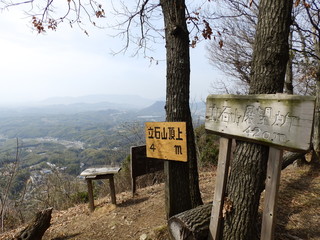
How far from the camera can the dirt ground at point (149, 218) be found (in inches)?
127

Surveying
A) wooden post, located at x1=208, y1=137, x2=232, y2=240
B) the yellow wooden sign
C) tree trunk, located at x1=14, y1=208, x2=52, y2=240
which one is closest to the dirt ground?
tree trunk, located at x1=14, y1=208, x2=52, y2=240

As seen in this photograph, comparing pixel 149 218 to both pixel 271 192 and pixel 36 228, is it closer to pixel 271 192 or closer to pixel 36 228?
pixel 36 228

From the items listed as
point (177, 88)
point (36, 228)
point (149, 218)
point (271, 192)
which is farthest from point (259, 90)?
point (36, 228)

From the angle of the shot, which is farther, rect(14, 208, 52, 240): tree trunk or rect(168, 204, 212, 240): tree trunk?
rect(14, 208, 52, 240): tree trunk

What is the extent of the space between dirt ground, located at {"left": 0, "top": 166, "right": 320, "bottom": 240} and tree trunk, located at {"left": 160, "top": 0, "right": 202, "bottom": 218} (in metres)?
0.55

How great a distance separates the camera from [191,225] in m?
2.47

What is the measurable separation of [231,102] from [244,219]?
3.97 ft

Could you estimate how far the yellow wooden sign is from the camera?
9.60 feet

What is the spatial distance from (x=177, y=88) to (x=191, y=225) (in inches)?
70.6

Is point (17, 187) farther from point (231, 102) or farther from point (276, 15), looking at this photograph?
point (276, 15)

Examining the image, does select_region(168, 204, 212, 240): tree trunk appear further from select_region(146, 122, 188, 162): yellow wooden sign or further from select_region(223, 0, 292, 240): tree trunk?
select_region(146, 122, 188, 162): yellow wooden sign

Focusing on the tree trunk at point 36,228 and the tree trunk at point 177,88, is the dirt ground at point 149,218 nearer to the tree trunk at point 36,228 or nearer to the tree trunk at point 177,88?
the tree trunk at point 36,228

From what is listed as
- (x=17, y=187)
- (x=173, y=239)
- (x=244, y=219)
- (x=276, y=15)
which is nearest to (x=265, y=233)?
(x=244, y=219)

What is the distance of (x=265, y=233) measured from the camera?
2.04 m
